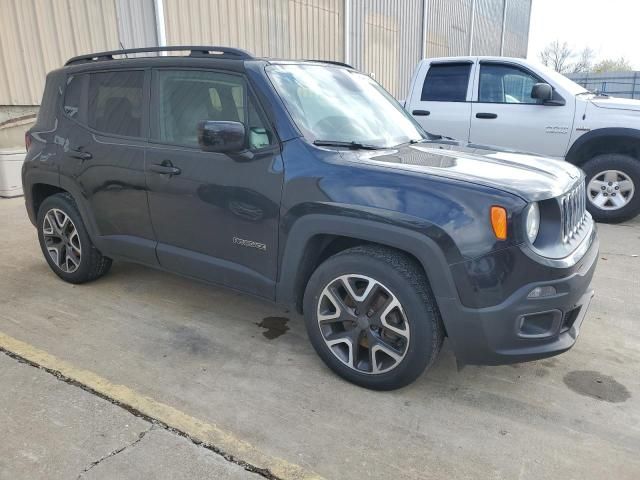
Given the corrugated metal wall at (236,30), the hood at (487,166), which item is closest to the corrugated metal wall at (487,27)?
the corrugated metal wall at (236,30)

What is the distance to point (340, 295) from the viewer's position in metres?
2.92

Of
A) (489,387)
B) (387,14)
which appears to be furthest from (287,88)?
(387,14)

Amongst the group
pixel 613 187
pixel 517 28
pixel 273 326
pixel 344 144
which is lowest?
pixel 273 326

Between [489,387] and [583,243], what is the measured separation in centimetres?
96

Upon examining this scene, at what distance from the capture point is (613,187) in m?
6.53

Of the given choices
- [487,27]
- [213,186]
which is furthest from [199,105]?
[487,27]

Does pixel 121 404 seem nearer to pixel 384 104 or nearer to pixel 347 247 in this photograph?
pixel 347 247

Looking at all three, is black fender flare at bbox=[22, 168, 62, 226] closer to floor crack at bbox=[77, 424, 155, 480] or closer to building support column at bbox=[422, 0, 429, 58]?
floor crack at bbox=[77, 424, 155, 480]

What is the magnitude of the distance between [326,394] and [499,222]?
1.32 metres

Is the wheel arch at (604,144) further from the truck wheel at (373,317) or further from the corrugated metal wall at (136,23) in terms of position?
the corrugated metal wall at (136,23)

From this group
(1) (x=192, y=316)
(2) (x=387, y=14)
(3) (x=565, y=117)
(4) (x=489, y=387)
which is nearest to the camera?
(4) (x=489, y=387)

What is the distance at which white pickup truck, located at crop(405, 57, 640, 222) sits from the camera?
21.0 feet

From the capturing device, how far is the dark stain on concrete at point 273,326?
3.64m

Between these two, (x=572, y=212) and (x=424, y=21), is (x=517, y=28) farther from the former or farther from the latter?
(x=572, y=212)
